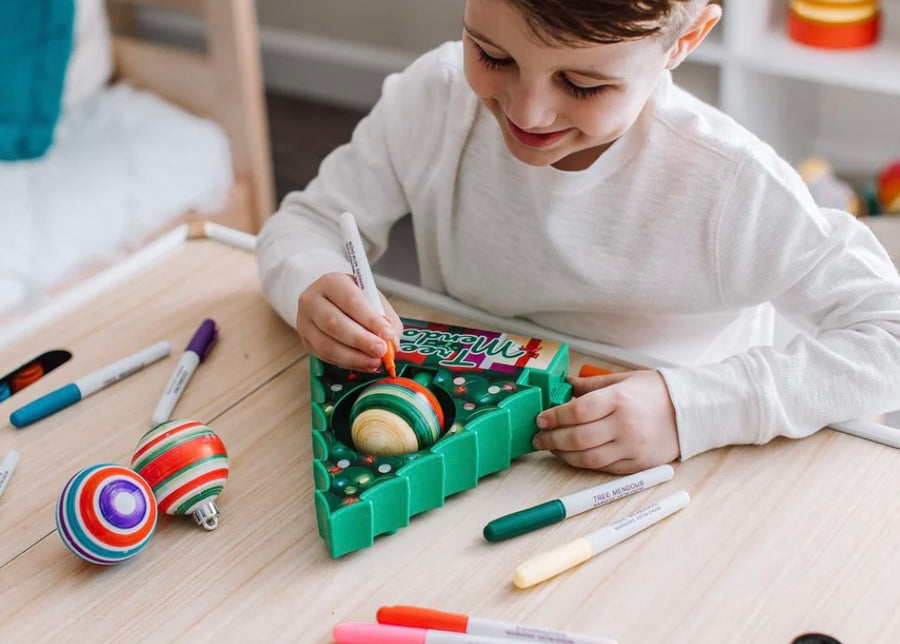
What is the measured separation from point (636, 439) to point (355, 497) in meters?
0.20

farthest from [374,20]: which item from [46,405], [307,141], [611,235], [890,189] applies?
[46,405]

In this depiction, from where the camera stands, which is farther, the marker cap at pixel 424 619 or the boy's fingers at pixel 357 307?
the boy's fingers at pixel 357 307

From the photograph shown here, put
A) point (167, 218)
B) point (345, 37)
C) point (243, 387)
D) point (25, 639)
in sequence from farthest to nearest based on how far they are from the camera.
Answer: point (345, 37) → point (167, 218) → point (243, 387) → point (25, 639)

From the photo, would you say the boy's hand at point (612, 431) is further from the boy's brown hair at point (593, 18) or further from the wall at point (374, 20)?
the wall at point (374, 20)

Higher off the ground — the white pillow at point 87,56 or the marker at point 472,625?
the marker at point 472,625

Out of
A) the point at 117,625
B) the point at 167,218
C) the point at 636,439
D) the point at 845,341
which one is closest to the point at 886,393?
the point at 845,341

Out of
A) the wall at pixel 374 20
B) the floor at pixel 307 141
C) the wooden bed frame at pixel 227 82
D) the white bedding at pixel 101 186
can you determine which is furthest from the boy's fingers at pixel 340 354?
the wall at pixel 374 20

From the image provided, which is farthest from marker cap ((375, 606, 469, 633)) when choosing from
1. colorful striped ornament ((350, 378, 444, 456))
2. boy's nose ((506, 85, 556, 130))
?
boy's nose ((506, 85, 556, 130))

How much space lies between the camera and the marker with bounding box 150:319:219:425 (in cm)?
80

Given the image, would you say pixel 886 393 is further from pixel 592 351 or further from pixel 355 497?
pixel 355 497

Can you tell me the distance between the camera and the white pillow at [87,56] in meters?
1.96

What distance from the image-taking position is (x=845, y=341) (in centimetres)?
77

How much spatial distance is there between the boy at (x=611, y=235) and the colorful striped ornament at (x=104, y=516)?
18 cm

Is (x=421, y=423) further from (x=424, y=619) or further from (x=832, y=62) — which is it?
(x=832, y=62)
